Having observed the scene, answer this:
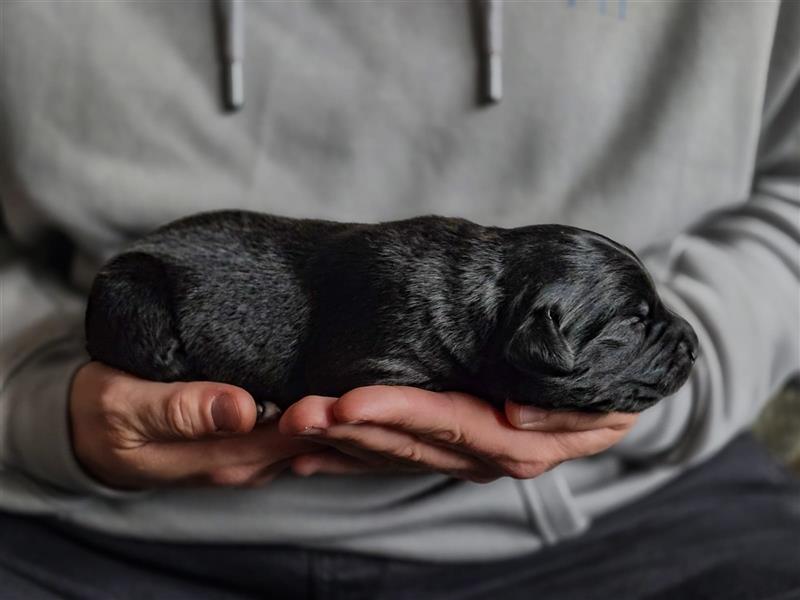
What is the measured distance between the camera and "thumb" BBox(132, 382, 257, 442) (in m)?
1.61

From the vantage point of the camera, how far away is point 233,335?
1.74 meters

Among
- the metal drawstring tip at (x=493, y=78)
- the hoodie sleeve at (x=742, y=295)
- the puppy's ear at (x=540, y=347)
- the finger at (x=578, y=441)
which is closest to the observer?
the puppy's ear at (x=540, y=347)

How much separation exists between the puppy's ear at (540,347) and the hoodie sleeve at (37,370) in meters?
1.14

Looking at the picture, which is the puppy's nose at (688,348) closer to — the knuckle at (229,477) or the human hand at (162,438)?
the human hand at (162,438)

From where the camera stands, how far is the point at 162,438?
6.17 ft

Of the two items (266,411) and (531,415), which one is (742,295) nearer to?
(531,415)

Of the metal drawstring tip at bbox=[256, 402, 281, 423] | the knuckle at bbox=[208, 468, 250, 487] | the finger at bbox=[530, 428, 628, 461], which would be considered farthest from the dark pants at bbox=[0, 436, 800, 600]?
the metal drawstring tip at bbox=[256, 402, 281, 423]

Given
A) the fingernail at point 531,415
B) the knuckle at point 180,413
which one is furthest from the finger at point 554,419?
the knuckle at point 180,413

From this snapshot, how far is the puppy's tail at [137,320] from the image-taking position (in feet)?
5.74

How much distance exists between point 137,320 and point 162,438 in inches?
11.6

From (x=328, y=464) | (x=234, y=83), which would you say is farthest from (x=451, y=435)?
(x=234, y=83)

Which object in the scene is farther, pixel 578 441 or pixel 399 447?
pixel 578 441

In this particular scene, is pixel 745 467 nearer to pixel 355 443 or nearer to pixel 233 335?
pixel 355 443

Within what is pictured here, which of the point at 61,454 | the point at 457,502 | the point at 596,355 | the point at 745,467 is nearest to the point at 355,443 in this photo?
the point at 596,355
